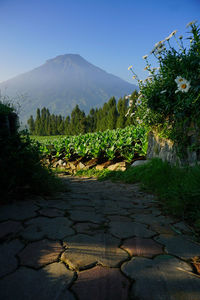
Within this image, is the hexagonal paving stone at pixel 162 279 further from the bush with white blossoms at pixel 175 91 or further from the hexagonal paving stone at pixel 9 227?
the bush with white blossoms at pixel 175 91

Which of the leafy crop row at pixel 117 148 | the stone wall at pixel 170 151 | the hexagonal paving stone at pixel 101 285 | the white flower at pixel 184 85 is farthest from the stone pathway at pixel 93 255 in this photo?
the leafy crop row at pixel 117 148

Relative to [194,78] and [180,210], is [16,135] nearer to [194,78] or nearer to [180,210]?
[180,210]

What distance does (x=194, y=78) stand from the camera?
2.92 meters

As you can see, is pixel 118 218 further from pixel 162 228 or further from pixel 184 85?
A: pixel 184 85

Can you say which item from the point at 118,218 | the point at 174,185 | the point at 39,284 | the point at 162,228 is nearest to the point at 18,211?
the point at 118,218

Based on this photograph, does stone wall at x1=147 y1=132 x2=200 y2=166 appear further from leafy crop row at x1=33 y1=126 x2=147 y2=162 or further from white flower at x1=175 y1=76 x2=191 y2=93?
leafy crop row at x1=33 y1=126 x2=147 y2=162

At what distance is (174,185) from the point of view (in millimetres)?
2432

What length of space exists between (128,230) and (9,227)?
0.90m

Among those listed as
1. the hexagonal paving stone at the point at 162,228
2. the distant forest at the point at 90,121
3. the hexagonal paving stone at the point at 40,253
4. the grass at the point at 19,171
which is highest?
the distant forest at the point at 90,121

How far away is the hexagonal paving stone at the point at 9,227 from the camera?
1.42 m

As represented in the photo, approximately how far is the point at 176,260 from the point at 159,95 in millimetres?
2967

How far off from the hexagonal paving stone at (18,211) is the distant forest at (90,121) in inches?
350

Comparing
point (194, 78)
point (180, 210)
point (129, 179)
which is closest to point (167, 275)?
point (180, 210)

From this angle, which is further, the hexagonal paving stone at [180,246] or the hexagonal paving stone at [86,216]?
the hexagonal paving stone at [86,216]
